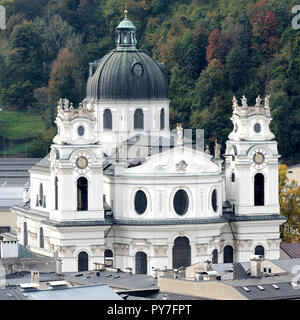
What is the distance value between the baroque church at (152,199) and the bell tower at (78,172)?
0.15 feet

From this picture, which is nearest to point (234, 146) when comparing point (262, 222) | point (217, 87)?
point (262, 222)

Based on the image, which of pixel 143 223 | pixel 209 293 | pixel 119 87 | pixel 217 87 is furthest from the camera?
pixel 217 87

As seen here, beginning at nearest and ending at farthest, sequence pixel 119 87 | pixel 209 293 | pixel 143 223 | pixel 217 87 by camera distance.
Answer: pixel 209 293
pixel 143 223
pixel 119 87
pixel 217 87

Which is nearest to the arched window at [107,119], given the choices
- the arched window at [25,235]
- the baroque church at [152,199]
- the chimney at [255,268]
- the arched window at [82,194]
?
the baroque church at [152,199]

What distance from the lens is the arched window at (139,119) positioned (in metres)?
98.8

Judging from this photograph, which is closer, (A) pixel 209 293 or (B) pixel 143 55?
(A) pixel 209 293

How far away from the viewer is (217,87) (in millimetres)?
133125

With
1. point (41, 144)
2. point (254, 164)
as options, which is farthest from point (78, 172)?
point (41, 144)

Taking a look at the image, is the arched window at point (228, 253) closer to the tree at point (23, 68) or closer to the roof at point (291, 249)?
the roof at point (291, 249)

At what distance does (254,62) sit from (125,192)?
43.8 metres

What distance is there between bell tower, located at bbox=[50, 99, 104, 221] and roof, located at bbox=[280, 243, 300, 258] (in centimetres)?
934

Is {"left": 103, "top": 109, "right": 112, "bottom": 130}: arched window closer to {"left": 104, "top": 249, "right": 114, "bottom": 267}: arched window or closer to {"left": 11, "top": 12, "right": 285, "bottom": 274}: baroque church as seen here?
{"left": 11, "top": 12, "right": 285, "bottom": 274}: baroque church

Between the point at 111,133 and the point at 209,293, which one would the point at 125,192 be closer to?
the point at 111,133

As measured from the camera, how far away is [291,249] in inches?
3812
